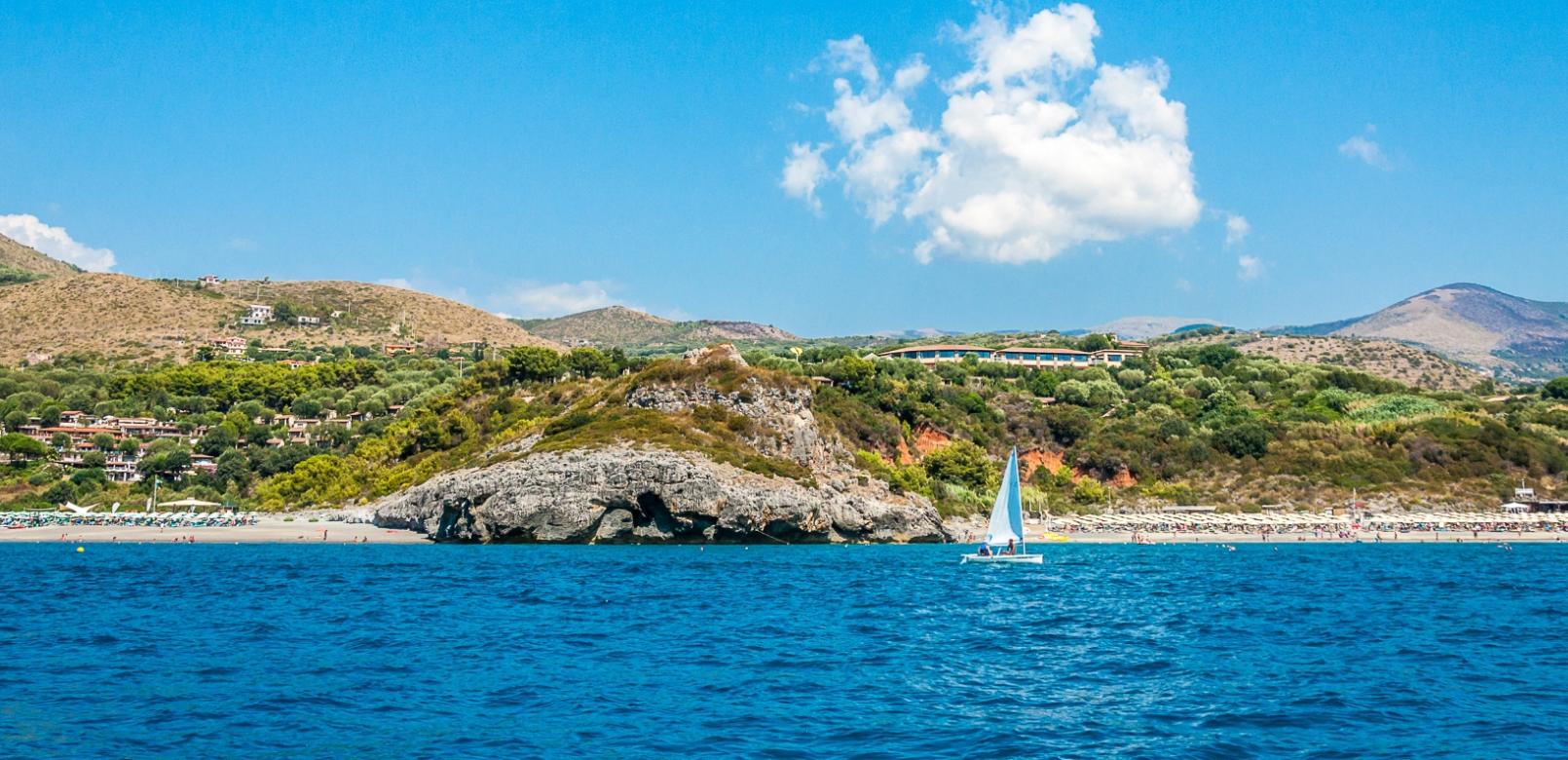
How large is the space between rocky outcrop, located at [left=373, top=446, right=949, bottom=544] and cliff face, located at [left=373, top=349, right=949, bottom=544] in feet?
0.20

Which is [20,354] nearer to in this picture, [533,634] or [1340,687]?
[533,634]

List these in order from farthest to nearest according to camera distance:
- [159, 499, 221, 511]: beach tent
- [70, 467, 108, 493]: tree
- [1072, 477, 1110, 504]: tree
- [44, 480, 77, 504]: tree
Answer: [1072, 477, 1110, 504]: tree, [70, 467, 108, 493]: tree, [44, 480, 77, 504]: tree, [159, 499, 221, 511]: beach tent

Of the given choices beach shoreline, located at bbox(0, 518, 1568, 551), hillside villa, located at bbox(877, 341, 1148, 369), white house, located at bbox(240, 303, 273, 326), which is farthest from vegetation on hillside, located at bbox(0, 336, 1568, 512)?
white house, located at bbox(240, 303, 273, 326)

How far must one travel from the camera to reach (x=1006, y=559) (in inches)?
2434

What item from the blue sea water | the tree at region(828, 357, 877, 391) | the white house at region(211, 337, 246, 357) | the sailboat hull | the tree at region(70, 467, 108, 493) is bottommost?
the blue sea water

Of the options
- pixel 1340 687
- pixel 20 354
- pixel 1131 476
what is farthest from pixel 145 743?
pixel 20 354

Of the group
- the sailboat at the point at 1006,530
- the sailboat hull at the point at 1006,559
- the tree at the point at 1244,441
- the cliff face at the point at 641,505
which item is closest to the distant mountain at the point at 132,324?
the cliff face at the point at 641,505

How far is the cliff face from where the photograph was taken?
7475 centimetres

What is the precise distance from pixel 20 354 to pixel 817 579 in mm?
145435

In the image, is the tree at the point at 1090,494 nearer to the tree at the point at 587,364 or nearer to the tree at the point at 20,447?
the tree at the point at 587,364

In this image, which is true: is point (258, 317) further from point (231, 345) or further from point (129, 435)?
point (129, 435)

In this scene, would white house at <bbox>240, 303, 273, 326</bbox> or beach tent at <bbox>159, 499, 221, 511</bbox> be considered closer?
beach tent at <bbox>159, 499, 221, 511</bbox>

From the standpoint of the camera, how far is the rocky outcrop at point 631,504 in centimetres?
7469

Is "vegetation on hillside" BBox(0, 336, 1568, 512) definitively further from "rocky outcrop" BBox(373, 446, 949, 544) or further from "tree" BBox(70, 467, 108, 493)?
"rocky outcrop" BBox(373, 446, 949, 544)
